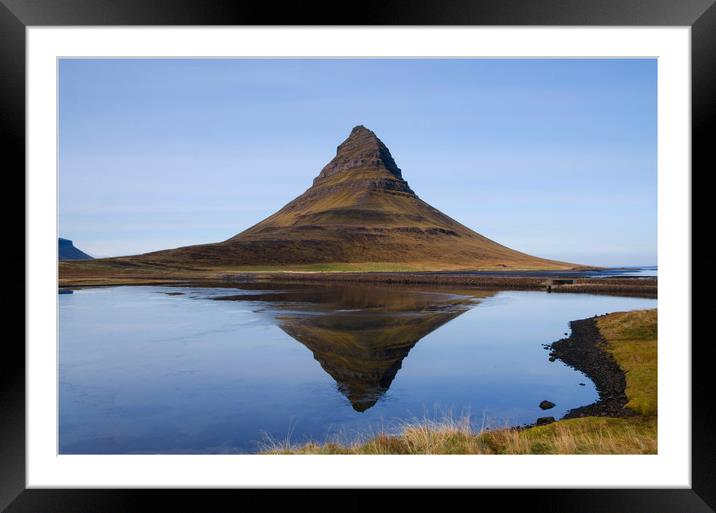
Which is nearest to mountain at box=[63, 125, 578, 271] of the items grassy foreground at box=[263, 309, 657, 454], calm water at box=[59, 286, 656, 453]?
calm water at box=[59, 286, 656, 453]

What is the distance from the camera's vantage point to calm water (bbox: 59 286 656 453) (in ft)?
36.2

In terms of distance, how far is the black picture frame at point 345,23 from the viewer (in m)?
4.57

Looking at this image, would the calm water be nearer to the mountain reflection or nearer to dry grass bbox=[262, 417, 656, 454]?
the mountain reflection

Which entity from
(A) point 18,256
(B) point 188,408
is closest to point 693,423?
(A) point 18,256

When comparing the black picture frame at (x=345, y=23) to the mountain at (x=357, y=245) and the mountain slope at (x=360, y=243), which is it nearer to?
the mountain at (x=357, y=245)

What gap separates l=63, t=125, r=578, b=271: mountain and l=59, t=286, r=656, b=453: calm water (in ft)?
246

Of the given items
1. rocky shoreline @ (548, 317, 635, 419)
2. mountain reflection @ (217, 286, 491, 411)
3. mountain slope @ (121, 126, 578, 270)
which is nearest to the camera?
rocky shoreline @ (548, 317, 635, 419)

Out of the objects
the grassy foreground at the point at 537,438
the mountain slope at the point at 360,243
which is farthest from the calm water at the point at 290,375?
the mountain slope at the point at 360,243

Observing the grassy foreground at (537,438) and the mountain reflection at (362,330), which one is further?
the mountain reflection at (362,330)

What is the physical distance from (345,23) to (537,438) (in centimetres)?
683

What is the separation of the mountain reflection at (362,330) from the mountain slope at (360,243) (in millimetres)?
73485

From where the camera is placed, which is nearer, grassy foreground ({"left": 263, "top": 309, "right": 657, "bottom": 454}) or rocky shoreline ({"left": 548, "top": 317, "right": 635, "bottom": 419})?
grassy foreground ({"left": 263, "top": 309, "right": 657, "bottom": 454})

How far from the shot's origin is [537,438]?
8.17 metres

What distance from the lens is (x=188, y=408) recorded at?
1257 cm
